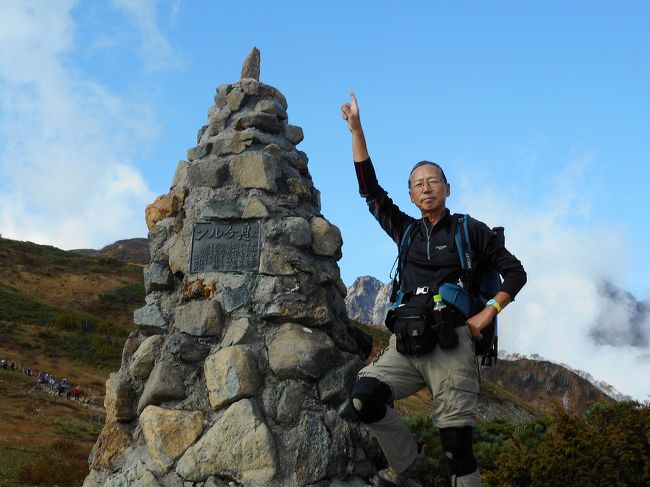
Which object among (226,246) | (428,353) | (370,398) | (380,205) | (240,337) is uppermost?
(380,205)

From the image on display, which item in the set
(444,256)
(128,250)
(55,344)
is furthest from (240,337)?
(128,250)

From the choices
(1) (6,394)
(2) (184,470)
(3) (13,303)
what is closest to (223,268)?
(2) (184,470)

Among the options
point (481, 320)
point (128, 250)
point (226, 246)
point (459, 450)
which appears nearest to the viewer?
point (459, 450)

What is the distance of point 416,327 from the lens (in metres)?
3.72

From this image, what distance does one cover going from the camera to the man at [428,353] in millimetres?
3688

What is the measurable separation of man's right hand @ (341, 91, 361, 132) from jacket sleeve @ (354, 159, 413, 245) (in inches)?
8.9

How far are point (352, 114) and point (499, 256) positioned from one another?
4.20 ft

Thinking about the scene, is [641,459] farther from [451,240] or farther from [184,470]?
[184,470]

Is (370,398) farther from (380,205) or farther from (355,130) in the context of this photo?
(355,130)

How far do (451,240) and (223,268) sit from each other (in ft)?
5.93

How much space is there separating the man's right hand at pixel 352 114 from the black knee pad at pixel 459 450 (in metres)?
1.90

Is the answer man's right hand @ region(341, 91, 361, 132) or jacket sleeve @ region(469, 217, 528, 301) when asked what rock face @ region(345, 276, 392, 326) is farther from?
jacket sleeve @ region(469, 217, 528, 301)

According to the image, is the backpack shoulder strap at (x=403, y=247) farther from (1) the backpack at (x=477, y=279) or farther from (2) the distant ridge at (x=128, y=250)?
(2) the distant ridge at (x=128, y=250)

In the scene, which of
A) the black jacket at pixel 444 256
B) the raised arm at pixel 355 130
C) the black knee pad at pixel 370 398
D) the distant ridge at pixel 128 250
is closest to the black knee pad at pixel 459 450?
the black knee pad at pixel 370 398
